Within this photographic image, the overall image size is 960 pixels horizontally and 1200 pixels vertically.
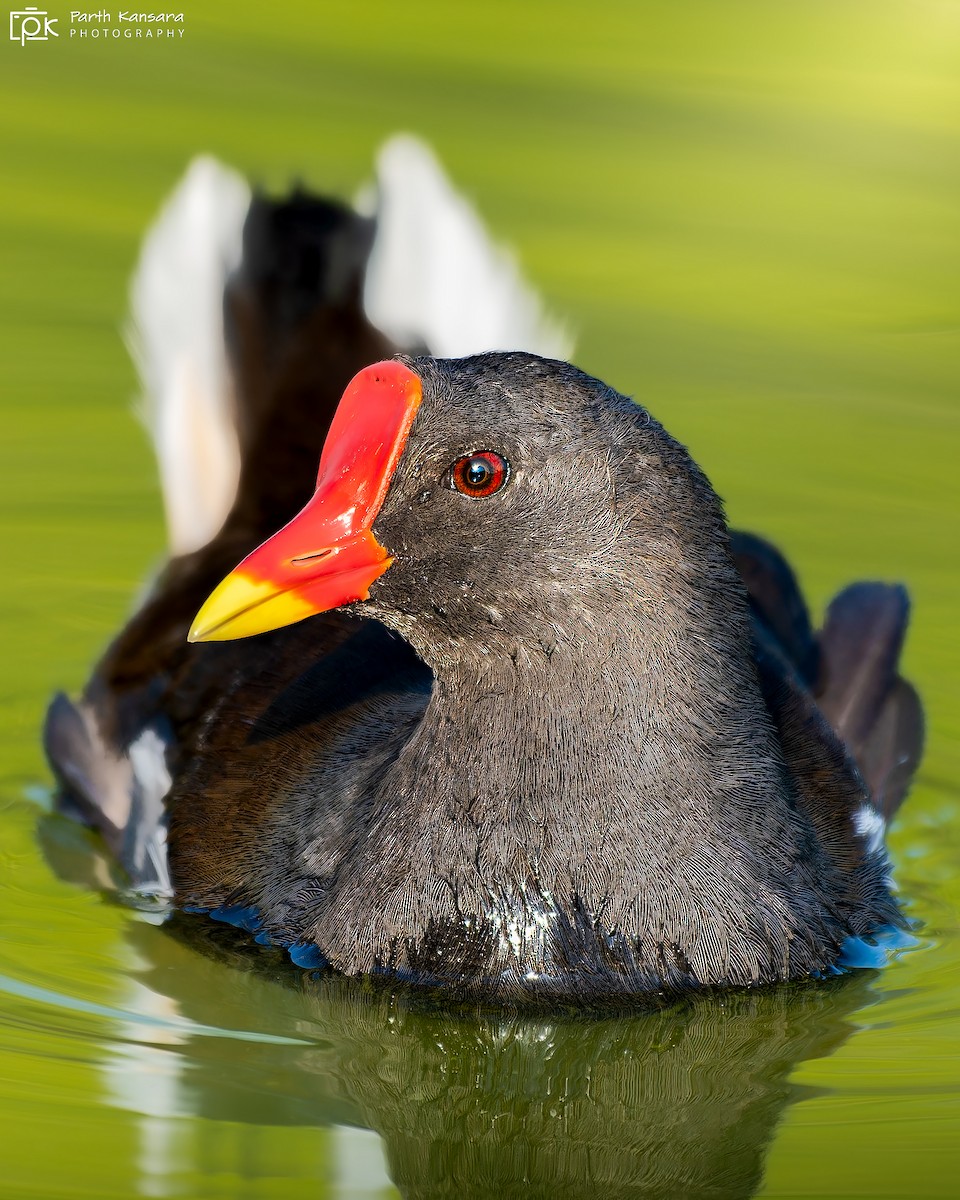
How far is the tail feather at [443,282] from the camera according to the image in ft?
22.3

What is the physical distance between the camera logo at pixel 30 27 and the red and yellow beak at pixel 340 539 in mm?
7602

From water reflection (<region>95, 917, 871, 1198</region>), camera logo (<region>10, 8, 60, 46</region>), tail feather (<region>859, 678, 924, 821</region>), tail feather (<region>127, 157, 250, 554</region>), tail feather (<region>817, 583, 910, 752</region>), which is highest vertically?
camera logo (<region>10, 8, 60, 46</region>)

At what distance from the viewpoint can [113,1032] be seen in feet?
14.9

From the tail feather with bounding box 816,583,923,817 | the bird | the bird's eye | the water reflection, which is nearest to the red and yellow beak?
the bird

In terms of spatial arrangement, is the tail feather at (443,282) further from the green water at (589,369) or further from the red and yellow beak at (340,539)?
the red and yellow beak at (340,539)

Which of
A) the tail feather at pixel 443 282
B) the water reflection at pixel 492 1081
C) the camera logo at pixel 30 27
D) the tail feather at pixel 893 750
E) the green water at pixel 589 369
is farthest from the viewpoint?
the camera logo at pixel 30 27

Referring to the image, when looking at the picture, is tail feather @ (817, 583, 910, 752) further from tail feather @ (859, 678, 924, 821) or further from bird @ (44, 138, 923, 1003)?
bird @ (44, 138, 923, 1003)

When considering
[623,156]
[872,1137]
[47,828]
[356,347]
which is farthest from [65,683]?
[623,156]

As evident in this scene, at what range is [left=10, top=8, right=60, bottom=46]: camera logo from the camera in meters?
11.4

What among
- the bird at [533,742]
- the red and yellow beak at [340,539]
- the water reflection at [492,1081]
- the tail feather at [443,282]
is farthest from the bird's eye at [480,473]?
the tail feather at [443,282]

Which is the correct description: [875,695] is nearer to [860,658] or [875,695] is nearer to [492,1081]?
[860,658]

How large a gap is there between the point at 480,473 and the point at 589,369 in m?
4.05

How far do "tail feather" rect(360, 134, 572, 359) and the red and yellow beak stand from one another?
225 centimetres

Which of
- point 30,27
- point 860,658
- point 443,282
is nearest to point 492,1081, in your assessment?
point 860,658
